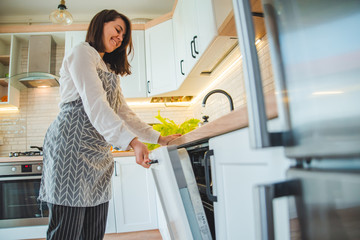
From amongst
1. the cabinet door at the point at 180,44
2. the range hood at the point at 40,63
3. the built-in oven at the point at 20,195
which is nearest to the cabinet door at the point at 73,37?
the range hood at the point at 40,63

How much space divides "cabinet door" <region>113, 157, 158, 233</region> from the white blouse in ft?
5.33

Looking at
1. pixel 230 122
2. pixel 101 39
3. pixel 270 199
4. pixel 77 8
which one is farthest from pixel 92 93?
pixel 77 8

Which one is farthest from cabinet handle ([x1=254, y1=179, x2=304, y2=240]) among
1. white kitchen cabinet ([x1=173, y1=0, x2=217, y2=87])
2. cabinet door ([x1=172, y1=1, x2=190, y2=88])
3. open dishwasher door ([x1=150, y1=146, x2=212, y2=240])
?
cabinet door ([x1=172, y1=1, x2=190, y2=88])

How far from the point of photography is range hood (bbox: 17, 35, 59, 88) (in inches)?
116

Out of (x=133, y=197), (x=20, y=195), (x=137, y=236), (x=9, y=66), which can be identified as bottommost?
(x=137, y=236)

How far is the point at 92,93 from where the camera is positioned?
89 cm

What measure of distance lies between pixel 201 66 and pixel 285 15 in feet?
5.71

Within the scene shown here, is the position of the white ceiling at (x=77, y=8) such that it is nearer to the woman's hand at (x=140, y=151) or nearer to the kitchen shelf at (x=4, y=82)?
the kitchen shelf at (x=4, y=82)

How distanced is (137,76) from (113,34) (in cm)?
189

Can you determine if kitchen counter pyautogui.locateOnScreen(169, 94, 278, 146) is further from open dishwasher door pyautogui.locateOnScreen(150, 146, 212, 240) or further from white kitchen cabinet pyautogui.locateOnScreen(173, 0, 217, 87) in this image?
white kitchen cabinet pyautogui.locateOnScreen(173, 0, 217, 87)

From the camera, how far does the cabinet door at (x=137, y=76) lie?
120 inches

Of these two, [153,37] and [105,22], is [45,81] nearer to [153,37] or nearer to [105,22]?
[153,37]

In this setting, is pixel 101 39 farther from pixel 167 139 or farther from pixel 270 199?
pixel 270 199

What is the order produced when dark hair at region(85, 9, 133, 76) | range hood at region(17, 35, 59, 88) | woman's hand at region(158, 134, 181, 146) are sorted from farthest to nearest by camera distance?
range hood at region(17, 35, 59, 88) < woman's hand at region(158, 134, 181, 146) < dark hair at region(85, 9, 133, 76)
